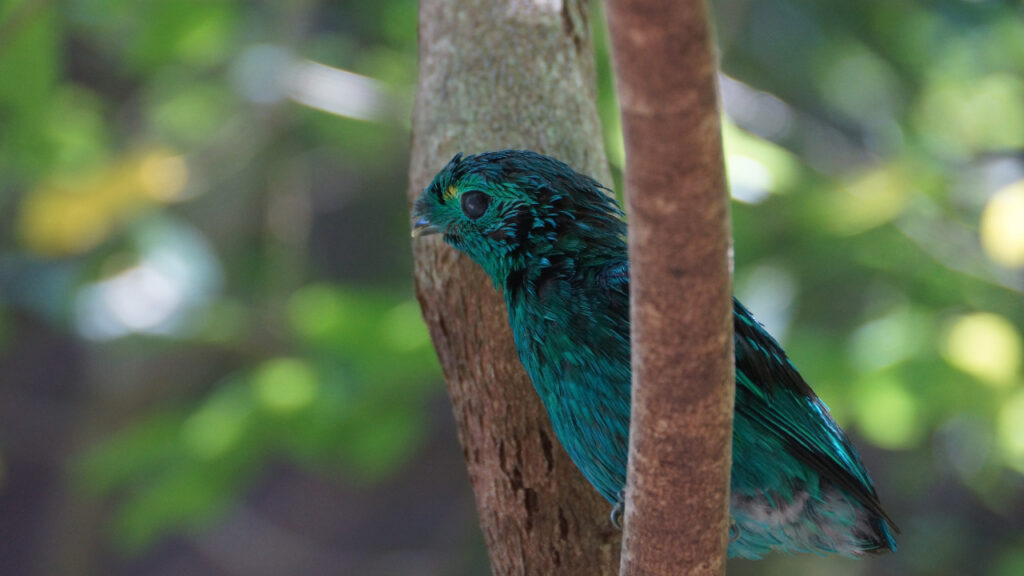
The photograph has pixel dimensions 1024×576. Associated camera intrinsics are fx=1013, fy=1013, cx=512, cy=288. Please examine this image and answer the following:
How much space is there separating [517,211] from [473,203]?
105 mm

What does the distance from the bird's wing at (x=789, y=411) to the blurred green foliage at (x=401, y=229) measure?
66.2 inches

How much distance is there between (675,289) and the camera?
133 cm

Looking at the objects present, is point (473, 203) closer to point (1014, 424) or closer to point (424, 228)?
A: point (424, 228)

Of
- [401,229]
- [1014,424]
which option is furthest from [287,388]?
[401,229]

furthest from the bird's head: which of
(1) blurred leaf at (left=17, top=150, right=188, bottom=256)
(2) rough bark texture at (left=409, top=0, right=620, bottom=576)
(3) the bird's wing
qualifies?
(1) blurred leaf at (left=17, top=150, right=188, bottom=256)

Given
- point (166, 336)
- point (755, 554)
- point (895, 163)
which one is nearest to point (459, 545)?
point (166, 336)

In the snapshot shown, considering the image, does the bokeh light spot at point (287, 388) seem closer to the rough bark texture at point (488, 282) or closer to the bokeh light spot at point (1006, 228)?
the rough bark texture at point (488, 282)

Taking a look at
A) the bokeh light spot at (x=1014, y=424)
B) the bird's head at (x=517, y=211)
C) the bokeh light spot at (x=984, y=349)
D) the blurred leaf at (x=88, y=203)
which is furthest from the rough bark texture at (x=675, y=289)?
the blurred leaf at (x=88, y=203)

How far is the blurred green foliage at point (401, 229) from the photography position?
13.2 ft

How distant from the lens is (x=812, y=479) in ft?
7.05

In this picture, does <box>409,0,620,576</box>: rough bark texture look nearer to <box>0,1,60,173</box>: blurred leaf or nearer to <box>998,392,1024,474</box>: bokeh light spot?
<box>0,1,60,173</box>: blurred leaf

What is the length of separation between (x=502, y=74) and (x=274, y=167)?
3489mm

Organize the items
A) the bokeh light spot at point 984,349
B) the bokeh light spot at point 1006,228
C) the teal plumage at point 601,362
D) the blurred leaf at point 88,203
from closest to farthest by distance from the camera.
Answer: the teal plumage at point 601,362 → the bokeh light spot at point 984,349 → the bokeh light spot at point 1006,228 → the blurred leaf at point 88,203

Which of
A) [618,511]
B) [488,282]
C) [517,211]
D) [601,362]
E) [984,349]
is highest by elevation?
[984,349]
